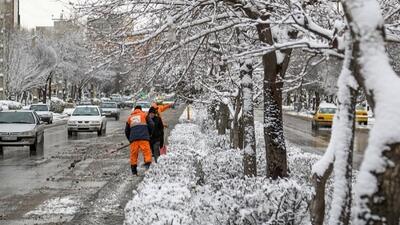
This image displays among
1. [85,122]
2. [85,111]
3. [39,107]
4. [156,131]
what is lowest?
[85,122]

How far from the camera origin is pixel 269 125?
9.54 metres

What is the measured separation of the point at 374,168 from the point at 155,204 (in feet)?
11.8

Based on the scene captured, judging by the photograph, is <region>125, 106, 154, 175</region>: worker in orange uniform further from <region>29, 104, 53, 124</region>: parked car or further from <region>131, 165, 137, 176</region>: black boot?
<region>29, 104, 53, 124</region>: parked car

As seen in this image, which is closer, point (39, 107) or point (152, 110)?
point (152, 110)

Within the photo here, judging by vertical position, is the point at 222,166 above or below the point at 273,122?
below

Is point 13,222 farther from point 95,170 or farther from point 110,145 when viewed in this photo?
point 110,145

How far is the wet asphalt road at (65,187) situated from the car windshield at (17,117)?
124cm

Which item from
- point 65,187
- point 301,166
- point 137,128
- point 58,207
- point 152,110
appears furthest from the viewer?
point 152,110

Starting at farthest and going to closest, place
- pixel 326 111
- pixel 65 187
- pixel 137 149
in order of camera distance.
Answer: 1. pixel 326 111
2. pixel 137 149
3. pixel 65 187

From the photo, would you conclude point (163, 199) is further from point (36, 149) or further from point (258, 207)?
point (36, 149)

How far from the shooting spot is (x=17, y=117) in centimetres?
2181

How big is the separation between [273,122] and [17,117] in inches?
577

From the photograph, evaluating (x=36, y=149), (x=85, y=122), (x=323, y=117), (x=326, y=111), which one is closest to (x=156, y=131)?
(x=36, y=149)

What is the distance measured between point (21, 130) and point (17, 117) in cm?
143
